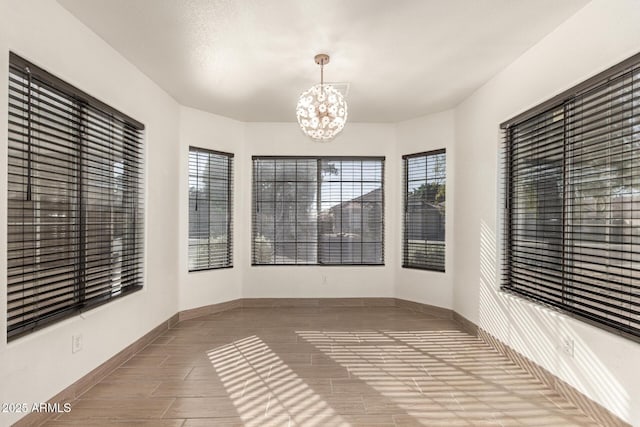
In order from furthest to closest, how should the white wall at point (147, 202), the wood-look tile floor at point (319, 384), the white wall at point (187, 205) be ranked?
the white wall at point (187, 205), the wood-look tile floor at point (319, 384), the white wall at point (147, 202)

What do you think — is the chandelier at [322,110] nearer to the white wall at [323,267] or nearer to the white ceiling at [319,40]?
the white ceiling at [319,40]

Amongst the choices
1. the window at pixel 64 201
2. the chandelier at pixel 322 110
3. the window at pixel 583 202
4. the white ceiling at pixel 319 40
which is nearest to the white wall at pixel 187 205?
the white ceiling at pixel 319 40

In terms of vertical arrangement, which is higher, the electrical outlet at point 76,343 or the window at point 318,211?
the window at point 318,211

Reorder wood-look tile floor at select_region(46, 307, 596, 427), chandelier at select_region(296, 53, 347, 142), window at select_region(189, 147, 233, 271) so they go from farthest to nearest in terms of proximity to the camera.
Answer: window at select_region(189, 147, 233, 271) < chandelier at select_region(296, 53, 347, 142) < wood-look tile floor at select_region(46, 307, 596, 427)

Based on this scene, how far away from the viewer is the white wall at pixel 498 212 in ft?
6.82

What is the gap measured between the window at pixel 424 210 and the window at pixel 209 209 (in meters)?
2.63

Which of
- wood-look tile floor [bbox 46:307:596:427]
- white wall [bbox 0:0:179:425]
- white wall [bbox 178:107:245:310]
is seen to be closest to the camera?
white wall [bbox 0:0:179:425]

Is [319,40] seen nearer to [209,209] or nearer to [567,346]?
[209,209]

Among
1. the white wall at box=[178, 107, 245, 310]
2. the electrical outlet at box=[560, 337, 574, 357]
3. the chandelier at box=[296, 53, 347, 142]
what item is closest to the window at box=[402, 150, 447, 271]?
the electrical outlet at box=[560, 337, 574, 357]

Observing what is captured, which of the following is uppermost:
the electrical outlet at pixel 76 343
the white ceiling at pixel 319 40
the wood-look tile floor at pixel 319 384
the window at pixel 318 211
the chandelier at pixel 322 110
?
the white ceiling at pixel 319 40

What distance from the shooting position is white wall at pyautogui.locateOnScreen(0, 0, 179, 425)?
1.98 meters

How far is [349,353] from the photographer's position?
10.9 feet

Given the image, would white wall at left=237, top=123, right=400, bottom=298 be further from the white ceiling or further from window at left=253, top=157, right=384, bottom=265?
the white ceiling

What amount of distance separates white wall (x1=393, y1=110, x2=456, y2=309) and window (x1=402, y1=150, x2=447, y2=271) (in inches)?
3.4
